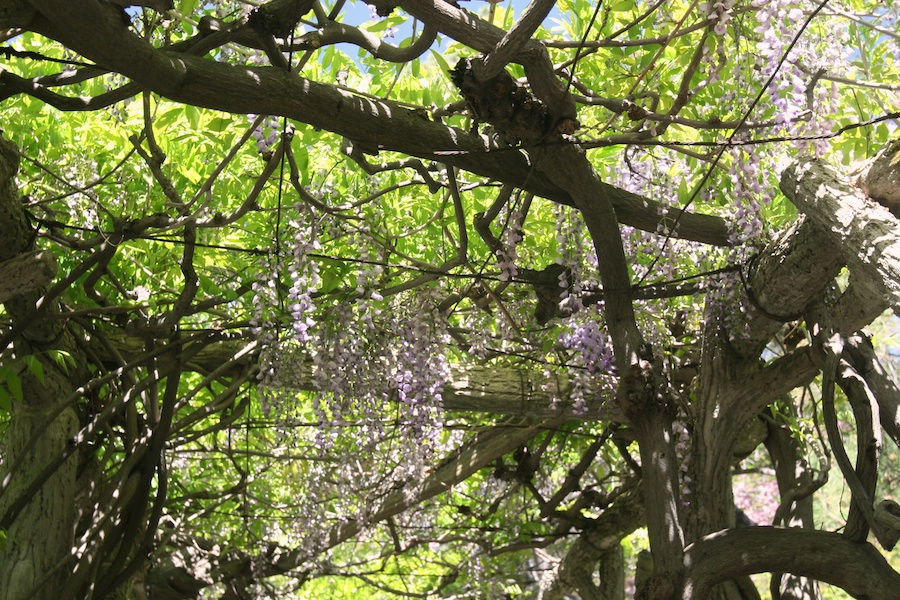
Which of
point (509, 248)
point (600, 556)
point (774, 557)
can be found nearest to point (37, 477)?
point (509, 248)

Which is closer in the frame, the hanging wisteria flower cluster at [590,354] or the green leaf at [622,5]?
the green leaf at [622,5]

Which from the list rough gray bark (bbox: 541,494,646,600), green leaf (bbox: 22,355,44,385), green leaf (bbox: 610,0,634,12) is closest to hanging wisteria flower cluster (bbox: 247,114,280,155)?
green leaf (bbox: 22,355,44,385)

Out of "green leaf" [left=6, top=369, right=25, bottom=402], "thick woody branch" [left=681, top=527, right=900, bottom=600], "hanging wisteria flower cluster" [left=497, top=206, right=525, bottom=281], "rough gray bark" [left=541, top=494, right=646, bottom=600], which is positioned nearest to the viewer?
"thick woody branch" [left=681, top=527, right=900, bottom=600]

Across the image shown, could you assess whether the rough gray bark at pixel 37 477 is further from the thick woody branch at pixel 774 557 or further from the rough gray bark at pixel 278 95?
the thick woody branch at pixel 774 557

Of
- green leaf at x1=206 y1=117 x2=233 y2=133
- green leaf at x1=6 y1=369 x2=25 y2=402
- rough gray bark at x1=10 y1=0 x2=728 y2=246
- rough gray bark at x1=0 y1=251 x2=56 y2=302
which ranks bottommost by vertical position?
green leaf at x1=6 y1=369 x2=25 y2=402

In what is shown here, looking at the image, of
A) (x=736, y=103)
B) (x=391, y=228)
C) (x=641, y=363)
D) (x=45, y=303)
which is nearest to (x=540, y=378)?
(x=391, y=228)

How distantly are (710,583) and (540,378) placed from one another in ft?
4.07

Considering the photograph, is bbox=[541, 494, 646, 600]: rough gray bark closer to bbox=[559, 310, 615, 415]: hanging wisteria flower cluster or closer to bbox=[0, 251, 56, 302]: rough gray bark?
bbox=[559, 310, 615, 415]: hanging wisteria flower cluster

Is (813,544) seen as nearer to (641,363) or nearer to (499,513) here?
(641,363)

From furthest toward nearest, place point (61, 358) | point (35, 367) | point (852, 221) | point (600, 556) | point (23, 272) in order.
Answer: point (600, 556)
point (61, 358)
point (35, 367)
point (23, 272)
point (852, 221)

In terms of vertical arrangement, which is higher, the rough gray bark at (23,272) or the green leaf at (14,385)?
the rough gray bark at (23,272)

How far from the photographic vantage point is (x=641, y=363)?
85.6 inches

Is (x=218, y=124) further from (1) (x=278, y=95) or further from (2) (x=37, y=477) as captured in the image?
(2) (x=37, y=477)

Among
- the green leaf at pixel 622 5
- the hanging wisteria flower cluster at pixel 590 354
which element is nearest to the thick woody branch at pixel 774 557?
the hanging wisteria flower cluster at pixel 590 354
